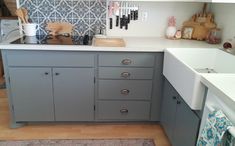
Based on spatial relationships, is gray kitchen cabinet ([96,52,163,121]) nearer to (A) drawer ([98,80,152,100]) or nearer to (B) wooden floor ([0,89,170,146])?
(A) drawer ([98,80,152,100])

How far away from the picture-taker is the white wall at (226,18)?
220 centimetres

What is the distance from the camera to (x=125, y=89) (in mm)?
2254

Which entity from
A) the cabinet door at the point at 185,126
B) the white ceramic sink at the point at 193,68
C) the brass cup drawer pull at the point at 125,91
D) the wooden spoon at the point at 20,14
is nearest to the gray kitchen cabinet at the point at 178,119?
the cabinet door at the point at 185,126

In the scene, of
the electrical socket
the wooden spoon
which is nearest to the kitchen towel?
the electrical socket

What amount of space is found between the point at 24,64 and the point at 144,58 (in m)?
1.12

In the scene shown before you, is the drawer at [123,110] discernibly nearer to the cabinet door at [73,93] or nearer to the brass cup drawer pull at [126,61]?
the cabinet door at [73,93]

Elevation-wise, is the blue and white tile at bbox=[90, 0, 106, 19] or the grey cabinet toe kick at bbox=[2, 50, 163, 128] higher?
the blue and white tile at bbox=[90, 0, 106, 19]

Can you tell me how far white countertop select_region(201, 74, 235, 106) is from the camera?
1142mm

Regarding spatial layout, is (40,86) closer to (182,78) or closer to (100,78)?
(100,78)

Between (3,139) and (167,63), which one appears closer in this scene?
(167,63)

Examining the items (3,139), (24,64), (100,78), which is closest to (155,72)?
(100,78)

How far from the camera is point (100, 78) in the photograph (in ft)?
7.21

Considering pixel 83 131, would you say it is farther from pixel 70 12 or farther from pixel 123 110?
pixel 70 12

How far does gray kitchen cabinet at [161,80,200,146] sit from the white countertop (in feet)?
0.94
